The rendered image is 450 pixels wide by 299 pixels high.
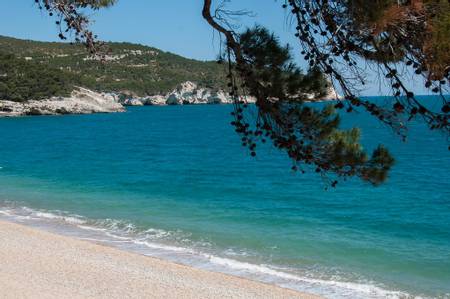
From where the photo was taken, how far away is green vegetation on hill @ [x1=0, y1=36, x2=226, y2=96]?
11081 centimetres

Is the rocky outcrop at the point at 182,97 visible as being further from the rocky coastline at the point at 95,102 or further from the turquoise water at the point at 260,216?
the turquoise water at the point at 260,216

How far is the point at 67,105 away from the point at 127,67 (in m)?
39.0

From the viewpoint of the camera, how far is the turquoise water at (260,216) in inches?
450

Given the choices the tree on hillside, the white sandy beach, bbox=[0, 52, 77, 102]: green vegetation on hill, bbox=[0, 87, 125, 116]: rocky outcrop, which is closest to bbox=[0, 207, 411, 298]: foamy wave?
the white sandy beach

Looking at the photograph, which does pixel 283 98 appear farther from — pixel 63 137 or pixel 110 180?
pixel 63 137

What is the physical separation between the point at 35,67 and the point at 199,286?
81987 mm

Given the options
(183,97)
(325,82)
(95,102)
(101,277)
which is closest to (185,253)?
(101,277)

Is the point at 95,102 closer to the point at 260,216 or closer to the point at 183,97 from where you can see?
the point at 183,97

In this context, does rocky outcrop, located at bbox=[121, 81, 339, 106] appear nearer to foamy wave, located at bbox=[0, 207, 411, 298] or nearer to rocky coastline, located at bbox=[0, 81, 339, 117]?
rocky coastline, located at bbox=[0, 81, 339, 117]

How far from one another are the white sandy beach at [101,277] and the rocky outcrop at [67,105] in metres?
76.2

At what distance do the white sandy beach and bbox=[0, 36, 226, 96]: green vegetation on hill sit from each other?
8557 cm

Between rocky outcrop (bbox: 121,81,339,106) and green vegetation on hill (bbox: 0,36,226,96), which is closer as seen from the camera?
green vegetation on hill (bbox: 0,36,226,96)

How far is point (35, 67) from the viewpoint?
85188 millimetres

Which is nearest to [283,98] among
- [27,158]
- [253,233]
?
[253,233]
